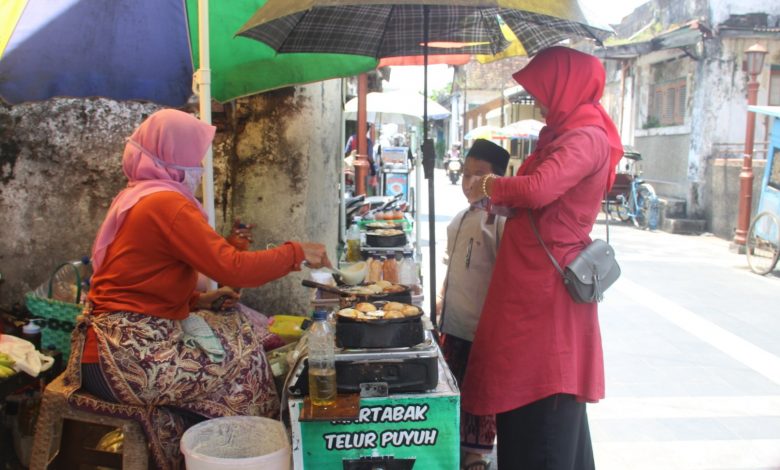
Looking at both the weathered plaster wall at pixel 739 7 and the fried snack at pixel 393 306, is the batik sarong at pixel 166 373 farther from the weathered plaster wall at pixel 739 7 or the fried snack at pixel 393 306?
the weathered plaster wall at pixel 739 7

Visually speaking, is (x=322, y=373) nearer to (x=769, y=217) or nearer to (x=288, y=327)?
(x=288, y=327)

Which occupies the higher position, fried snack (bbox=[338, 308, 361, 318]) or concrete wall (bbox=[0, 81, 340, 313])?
concrete wall (bbox=[0, 81, 340, 313])

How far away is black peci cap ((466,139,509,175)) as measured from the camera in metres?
3.44

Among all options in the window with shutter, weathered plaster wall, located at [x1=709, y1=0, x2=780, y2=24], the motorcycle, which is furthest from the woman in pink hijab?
the motorcycle

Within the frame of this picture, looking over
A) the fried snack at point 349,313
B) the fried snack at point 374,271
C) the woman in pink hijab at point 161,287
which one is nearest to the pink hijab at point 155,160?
the woman in pink hijab at point 161,287

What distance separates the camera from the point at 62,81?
273 cm

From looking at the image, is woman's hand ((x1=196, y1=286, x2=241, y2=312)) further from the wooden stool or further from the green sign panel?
the green sign panel

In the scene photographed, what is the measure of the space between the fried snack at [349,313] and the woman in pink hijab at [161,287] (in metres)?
0.27

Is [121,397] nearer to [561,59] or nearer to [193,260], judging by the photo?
[193,260]

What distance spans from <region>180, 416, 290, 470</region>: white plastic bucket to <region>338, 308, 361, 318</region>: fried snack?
1.63 feet

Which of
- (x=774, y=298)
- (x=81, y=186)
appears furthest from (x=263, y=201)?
(x=774, y=298)

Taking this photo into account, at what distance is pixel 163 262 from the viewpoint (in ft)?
8.20

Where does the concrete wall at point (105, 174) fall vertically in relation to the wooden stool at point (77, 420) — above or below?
above

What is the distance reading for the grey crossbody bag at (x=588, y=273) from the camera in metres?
2.59
